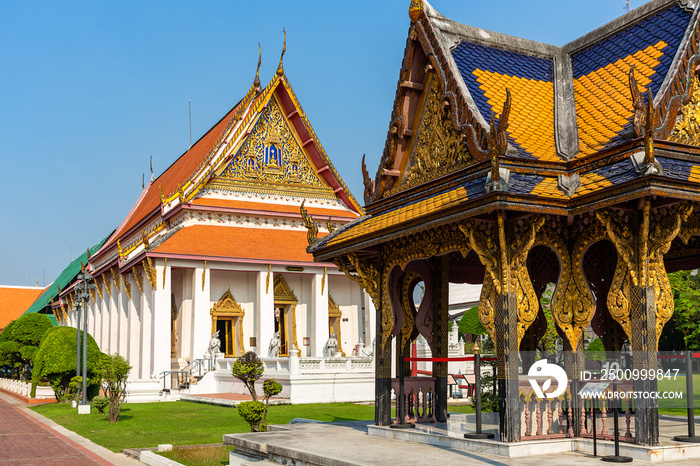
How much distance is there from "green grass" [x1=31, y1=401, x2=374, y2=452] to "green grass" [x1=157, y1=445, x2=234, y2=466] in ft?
3.21

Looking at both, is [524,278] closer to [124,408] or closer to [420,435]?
[420,435]

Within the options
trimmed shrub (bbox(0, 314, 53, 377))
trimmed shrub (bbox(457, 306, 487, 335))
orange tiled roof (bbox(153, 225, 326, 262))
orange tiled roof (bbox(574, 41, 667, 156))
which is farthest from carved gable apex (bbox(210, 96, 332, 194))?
orange tiled roof (bbox(574, 41, 667, 156))

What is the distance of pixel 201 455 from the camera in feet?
36.6

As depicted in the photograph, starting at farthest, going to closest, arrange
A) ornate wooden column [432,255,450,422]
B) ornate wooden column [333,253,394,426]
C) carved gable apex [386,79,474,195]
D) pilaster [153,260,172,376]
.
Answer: pilaster [153,260,172,376] → ornate wooden column [432,255,450,422] → ornate wooden column [333,253,394,426] → carved gable apex [386,79,474,195]

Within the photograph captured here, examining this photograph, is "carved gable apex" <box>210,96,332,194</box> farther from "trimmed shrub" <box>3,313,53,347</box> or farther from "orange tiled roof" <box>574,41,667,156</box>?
"orange tiled roof" <box>574,41,667,156</box>


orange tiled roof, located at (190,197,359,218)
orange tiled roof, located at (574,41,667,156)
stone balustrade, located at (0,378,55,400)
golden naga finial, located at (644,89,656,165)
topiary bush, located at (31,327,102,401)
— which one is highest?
orange tiled roof, located at (190,197,359,218)

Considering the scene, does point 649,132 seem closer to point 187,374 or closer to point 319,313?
point 187,374

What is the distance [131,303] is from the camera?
30.5 meters

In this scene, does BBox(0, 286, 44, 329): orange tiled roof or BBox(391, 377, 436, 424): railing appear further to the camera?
BBox(0, 286, 44, 329): orange tiled roof

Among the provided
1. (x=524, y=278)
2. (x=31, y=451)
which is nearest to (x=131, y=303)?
(x=31, y=451)

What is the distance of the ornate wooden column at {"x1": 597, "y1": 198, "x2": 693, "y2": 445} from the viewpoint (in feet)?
23.2

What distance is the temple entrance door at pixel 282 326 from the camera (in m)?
29.6

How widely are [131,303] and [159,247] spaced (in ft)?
16.7

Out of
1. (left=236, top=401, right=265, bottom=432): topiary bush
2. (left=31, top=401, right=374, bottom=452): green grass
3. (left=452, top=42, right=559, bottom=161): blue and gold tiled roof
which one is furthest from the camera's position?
(left=31, top=401, right=374, bottom=452): green grass
